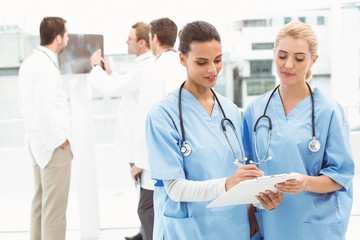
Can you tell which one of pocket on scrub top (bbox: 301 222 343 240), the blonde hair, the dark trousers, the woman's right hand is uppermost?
the blonde hair

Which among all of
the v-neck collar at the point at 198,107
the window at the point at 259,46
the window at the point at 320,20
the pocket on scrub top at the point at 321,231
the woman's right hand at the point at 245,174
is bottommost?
the pocket on scrub top at the point at 321,231

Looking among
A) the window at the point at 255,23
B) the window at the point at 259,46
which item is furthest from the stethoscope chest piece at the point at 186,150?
the window at the point at 255,23

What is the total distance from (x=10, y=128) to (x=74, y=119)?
198 centimetres

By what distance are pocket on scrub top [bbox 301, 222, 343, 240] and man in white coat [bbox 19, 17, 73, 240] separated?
1514mm

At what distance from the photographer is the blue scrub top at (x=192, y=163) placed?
1104 mm

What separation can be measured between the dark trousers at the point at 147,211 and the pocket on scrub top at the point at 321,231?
3.85ft

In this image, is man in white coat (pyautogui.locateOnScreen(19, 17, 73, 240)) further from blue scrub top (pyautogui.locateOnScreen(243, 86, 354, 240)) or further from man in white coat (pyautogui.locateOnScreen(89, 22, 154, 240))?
blue scrub top (pyautogui.locateOnScreen(243, 86, 354, 240))

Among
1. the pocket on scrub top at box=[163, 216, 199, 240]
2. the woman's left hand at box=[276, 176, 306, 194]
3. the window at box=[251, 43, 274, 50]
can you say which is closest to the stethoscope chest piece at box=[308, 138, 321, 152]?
the woman's left hand at box=[276, 176, 306, 194]

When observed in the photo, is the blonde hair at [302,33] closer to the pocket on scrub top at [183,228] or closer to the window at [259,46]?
the pocket on scrub top at [183,228]

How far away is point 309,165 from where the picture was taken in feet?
3.80

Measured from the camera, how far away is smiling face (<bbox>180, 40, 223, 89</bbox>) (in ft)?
3.67

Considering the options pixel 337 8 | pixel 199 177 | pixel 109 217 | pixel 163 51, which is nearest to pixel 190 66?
pixel 199 177

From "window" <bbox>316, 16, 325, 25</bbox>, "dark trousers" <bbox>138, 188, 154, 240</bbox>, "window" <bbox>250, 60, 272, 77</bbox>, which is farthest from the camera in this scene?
"window" <bbox>250, 60, 272, 77</bbox>

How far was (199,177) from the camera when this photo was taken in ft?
3.65
